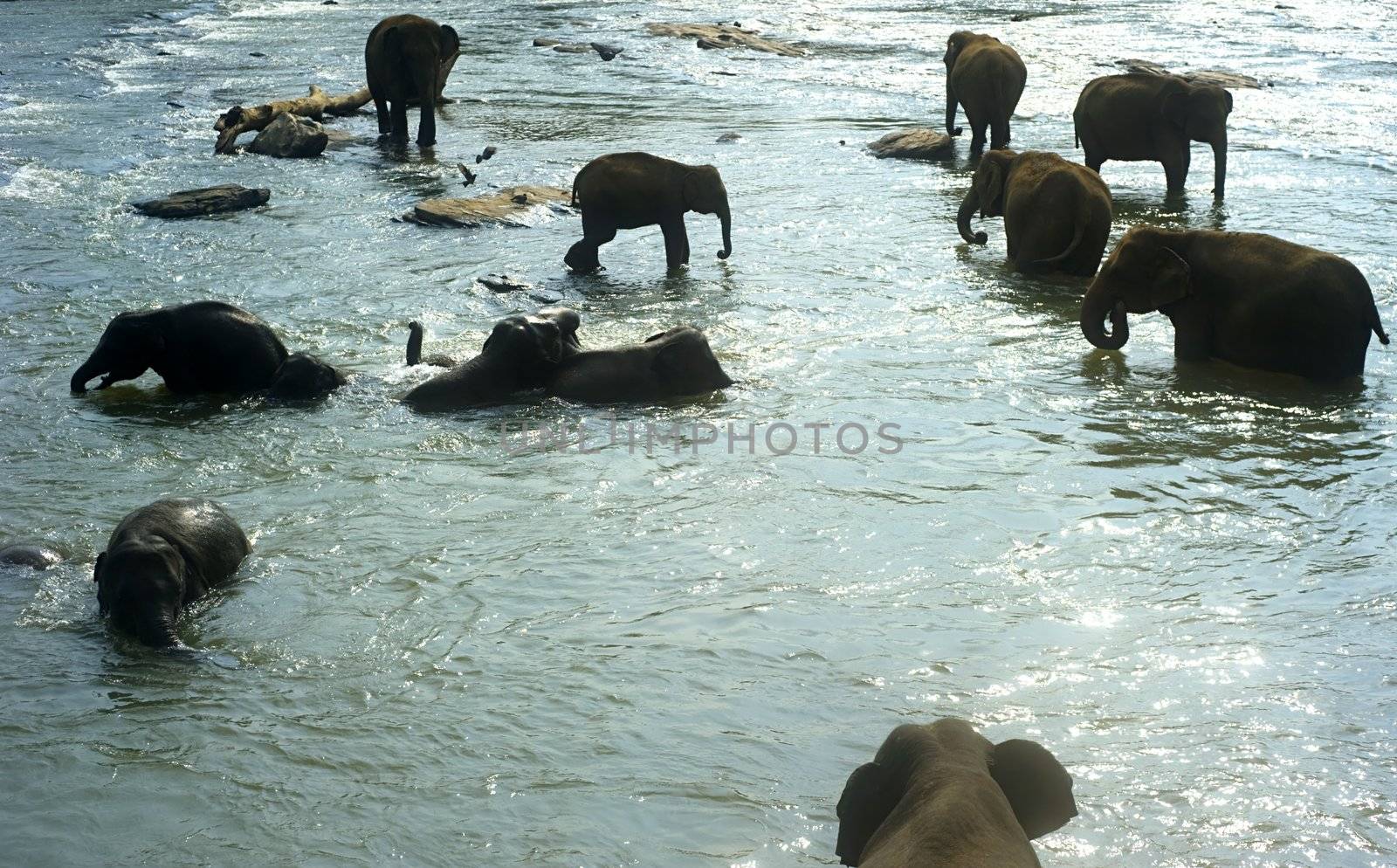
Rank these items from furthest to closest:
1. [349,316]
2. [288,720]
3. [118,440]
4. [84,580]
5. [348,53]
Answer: [348,53] < [349,316] < [118,440] < [84,580] < [288,720]

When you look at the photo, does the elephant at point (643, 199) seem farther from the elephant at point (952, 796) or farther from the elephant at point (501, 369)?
the elephant at point (952, 796)

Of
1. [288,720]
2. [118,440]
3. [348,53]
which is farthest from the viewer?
[348,53]

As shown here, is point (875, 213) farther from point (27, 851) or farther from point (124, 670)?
point (27, 851)

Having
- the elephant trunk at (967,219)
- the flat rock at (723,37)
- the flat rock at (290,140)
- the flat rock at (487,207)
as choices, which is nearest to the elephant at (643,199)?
the elephant trunk at (967,219)

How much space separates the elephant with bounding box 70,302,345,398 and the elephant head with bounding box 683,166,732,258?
3964mm

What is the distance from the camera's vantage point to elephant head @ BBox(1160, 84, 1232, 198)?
48.5ft

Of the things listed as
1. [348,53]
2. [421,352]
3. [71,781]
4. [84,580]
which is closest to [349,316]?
[421,352]

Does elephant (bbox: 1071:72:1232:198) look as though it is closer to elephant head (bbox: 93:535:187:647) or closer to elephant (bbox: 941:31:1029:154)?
elephant (bbox: 941:31:1029:154)

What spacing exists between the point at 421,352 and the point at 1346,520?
5608mm

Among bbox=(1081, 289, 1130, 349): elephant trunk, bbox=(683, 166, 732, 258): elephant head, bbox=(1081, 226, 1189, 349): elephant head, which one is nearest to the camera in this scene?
bbox=(1081, 226, 1189, 349): elephant head

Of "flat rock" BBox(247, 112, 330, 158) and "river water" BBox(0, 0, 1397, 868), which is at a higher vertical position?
"flat rock" BBox(247, 112, 330, 158)

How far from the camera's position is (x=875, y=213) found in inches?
569

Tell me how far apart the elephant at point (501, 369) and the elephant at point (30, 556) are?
2590 millimetres

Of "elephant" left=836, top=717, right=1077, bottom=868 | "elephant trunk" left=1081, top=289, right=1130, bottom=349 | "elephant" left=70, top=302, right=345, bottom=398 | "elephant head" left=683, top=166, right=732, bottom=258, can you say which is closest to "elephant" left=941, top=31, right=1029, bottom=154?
"elephant head" left=683, top=166, right=732, bottom=258
